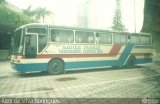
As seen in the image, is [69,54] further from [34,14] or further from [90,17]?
[90,17]

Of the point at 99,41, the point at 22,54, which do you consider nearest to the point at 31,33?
the point at 22,54

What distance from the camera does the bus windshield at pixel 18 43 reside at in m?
14.1

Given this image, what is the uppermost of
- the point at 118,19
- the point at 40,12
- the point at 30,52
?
the point at 40,12

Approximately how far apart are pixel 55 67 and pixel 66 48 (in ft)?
4.76

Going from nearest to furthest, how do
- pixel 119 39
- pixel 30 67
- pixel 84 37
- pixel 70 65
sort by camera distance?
pixel 30 67 < pixel 70 65 < pixel 84 37 < pixel 119 39

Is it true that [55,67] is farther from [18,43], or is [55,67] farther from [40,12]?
[40,12]

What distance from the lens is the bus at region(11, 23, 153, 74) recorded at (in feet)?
46.3

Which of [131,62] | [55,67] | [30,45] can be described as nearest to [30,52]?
[30,45]

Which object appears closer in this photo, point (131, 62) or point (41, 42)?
point (41, 42)

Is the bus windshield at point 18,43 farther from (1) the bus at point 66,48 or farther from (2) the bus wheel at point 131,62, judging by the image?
(2) the bus wheel at point 131,62

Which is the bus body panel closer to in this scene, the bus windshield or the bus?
the bus

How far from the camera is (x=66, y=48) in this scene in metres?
15.6

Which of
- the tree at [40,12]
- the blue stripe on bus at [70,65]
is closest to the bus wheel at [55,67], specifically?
the blue stripe on bus at [70,65]

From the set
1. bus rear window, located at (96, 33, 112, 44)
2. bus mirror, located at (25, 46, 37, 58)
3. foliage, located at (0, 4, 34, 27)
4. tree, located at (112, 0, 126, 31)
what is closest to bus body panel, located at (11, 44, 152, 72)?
bus mirror, located at (25, 46, 37, 58)
